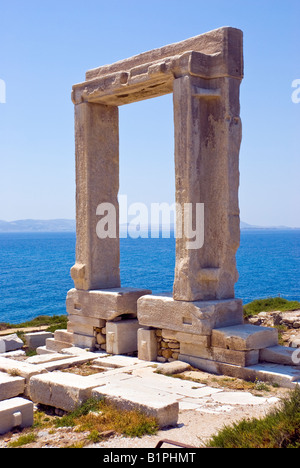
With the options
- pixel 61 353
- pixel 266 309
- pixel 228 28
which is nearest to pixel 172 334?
pixel 61 353

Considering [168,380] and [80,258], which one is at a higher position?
[80,258]

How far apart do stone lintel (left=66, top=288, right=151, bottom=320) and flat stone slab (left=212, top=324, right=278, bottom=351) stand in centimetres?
224

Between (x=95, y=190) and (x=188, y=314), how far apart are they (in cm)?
347

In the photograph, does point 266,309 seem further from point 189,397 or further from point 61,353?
point 189,397

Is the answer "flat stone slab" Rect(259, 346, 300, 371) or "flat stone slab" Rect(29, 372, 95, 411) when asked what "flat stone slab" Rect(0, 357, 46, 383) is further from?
"flat stone slab" Rect(259, 346, 300, 371)

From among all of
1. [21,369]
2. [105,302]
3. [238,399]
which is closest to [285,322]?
[105,302]

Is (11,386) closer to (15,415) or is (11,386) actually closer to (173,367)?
(15,415)

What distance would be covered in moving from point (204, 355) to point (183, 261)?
59.8 inches

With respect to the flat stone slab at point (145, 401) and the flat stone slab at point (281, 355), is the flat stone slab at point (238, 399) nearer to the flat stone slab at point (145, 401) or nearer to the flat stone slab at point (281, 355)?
the flat stone slab at point (145, 401)

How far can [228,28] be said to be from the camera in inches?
333

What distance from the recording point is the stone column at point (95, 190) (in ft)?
34.6

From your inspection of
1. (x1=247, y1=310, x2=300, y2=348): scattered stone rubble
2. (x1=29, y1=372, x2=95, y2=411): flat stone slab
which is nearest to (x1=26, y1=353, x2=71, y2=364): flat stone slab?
(x1=29, y1=372, x2=95, y2=411): flat stone slab

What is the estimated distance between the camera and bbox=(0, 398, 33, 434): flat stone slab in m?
6.43

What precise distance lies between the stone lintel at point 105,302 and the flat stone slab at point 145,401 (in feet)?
9.68
